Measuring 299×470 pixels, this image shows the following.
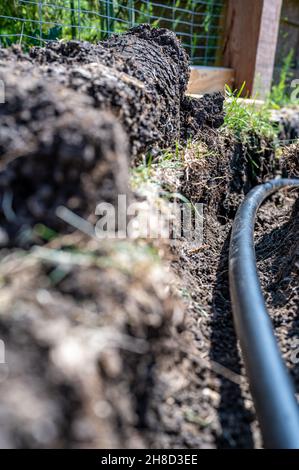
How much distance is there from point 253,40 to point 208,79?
52 centimetres

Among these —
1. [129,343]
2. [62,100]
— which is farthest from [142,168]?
[129,343]

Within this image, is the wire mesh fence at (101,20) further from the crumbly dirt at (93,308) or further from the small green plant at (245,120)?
the crumbly dirt at (93,308)

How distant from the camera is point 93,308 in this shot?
0.81 m

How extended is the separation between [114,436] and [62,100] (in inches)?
28.7

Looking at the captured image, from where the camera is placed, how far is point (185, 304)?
4.44 feet

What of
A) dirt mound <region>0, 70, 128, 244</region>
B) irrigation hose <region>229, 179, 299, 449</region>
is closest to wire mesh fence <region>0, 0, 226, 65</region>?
dirt mound <region>0, 70, 128, 244</region>

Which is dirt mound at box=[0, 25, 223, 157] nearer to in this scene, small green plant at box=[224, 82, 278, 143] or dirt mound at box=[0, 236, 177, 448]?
small green plant at box=[224, 82, 278, 143]

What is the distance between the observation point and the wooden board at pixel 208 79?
10.8 feet

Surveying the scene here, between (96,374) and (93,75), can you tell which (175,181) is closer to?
(93,75)

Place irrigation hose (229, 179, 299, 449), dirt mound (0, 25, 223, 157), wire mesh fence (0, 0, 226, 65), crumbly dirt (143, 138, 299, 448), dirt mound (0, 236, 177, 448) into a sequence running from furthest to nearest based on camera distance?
wire mesh fence (0, 0, 226, 65), dirt mound (0, 25, 223, 157), crumbly dirt (143, 138, 299, 448), irrigation hose (229, 179, 299, 449), dirt mound (0, 236, 177, 448)

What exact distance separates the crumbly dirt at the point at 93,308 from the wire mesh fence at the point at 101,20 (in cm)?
142

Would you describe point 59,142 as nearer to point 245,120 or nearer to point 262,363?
point 262,363

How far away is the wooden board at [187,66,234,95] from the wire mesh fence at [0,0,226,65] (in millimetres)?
261

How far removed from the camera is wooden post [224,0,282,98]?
137 inches
